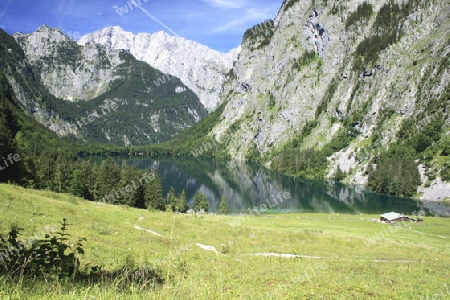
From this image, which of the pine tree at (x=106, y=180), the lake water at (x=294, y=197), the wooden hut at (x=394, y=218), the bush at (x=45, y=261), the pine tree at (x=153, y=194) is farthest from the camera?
the lake water at (x=294, y=197)


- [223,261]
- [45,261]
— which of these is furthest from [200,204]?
[45,261]

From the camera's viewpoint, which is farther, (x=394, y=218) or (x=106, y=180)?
(x=106, y=180)

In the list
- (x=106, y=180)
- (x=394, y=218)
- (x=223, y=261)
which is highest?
(x=106, y=180)

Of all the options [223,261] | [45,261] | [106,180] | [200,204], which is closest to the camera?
[45,261]

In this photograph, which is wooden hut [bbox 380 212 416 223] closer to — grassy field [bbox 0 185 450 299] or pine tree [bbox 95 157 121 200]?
grassy field [bbox 0 185 450 299]

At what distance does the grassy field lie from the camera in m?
7.00

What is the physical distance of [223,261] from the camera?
71.9 ft

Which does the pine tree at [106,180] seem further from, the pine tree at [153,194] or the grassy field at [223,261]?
the grassy field at [223,261]

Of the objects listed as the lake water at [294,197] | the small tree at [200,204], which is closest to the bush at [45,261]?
the small tree at [200,204]

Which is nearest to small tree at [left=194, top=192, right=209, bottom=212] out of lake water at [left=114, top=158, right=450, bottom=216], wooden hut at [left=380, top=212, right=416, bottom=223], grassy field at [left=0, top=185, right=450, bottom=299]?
lake water at [left=114, top=158, right=450, bottom=216]

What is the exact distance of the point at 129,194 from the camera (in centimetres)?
8031

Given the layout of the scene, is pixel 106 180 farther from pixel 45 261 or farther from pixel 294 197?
pixel 294 197

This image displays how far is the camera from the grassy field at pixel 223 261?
7.00 meters

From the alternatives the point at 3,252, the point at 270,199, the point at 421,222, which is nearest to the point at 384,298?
the point at 3,252
